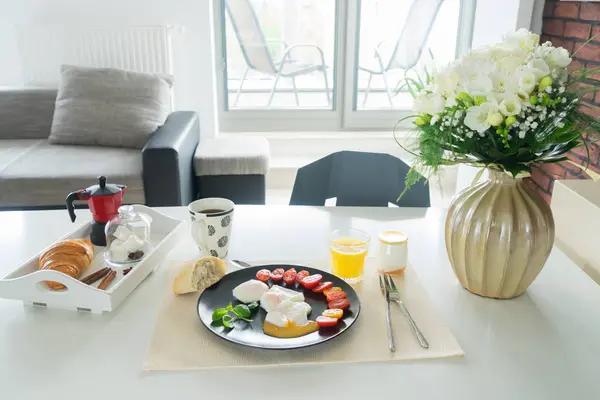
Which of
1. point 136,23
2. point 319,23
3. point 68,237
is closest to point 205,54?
point 136,23

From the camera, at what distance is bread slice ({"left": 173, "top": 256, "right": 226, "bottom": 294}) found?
104 centimetres

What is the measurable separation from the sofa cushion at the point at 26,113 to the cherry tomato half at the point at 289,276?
2597mm

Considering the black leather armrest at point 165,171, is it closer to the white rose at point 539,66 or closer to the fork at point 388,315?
the fork at point 388,315

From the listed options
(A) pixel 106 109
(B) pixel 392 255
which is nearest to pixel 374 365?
(B) pixel 392 255

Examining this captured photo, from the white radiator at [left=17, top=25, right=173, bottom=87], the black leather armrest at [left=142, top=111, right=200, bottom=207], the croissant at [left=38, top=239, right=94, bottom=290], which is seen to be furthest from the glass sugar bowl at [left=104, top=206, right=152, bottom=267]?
the white radiator at [left=17, top=25, right=173, bottom=87]

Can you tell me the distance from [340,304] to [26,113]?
2.80 metres

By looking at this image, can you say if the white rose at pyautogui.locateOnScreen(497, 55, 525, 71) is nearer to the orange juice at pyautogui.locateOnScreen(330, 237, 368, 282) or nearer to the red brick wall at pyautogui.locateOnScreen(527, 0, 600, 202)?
the orange juice at pyautogui.locateOnScreen(330, 237, 368, 282)

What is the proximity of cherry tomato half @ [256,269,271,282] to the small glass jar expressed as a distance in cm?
23

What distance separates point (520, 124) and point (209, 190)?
88.4 inches

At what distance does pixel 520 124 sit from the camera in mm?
880

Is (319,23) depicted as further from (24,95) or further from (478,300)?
(478,300)

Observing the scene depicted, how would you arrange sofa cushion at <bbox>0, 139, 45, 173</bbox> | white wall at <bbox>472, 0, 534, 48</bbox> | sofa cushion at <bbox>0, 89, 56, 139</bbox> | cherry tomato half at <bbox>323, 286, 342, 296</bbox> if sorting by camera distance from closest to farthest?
cherry tomato half at <bbox>323, 286, 342, 296</bbox>, sofa cushion at <bbox>0, 139, 45, 173</bbox>, white wall at <bbox>472, 0, 534, 48</bbox>, sofa cushion at <bbox>0, 89, 56, 139</bbox>

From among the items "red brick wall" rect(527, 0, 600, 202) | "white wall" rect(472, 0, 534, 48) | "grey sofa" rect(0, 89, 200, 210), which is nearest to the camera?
"red brick wall" rect(527, 0, 600, 202)

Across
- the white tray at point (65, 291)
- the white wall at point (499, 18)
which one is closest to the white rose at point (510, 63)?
the white tray at point (65, 291)
